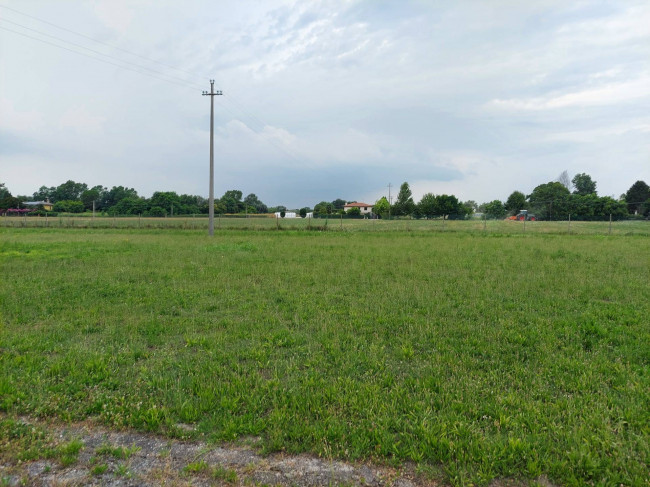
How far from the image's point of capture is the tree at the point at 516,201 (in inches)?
3708

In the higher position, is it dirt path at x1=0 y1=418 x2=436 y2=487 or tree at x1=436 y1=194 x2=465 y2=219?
tree at x1=436 y1=194 x2=465 y2=219

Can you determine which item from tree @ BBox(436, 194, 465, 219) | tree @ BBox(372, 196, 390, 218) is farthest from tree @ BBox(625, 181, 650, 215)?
tree @ BBox(372, 196, 390, 218)

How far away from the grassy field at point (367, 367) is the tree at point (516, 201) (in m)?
98.2

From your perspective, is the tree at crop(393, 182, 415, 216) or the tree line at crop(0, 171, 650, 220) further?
the tree at crop(393, 182, 415, 216)

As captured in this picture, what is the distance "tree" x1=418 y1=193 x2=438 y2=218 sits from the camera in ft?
243

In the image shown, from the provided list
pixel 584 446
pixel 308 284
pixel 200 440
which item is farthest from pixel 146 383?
pixel 308 284

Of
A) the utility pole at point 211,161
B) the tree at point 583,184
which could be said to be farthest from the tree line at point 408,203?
the utility pole at point 211,161

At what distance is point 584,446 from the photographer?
249 centimetres

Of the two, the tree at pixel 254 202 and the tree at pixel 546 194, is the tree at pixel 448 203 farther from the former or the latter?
the tree at pixel 254 202

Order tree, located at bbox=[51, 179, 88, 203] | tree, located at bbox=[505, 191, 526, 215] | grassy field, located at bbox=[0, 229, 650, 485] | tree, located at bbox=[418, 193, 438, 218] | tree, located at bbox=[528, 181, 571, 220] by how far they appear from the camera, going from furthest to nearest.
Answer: tree, located at bbox=[51, 179, 88, 203], tree, located at bbox=[505, 191, 526, 215], tree, located at bbox=[528, 181, 571, 220], tree, located at bbox=[418, 193, 438, 218], grassy field, located at bbox=[0, 229, 650, 485]

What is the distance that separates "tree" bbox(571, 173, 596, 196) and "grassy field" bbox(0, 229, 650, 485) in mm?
121111

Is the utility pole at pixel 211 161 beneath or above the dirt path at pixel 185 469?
above

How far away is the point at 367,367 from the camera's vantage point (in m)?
3.83

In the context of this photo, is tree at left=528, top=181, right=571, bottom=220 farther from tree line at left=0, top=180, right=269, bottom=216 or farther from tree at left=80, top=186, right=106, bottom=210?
tree at left=80, top=186, right=106, bottom=210
